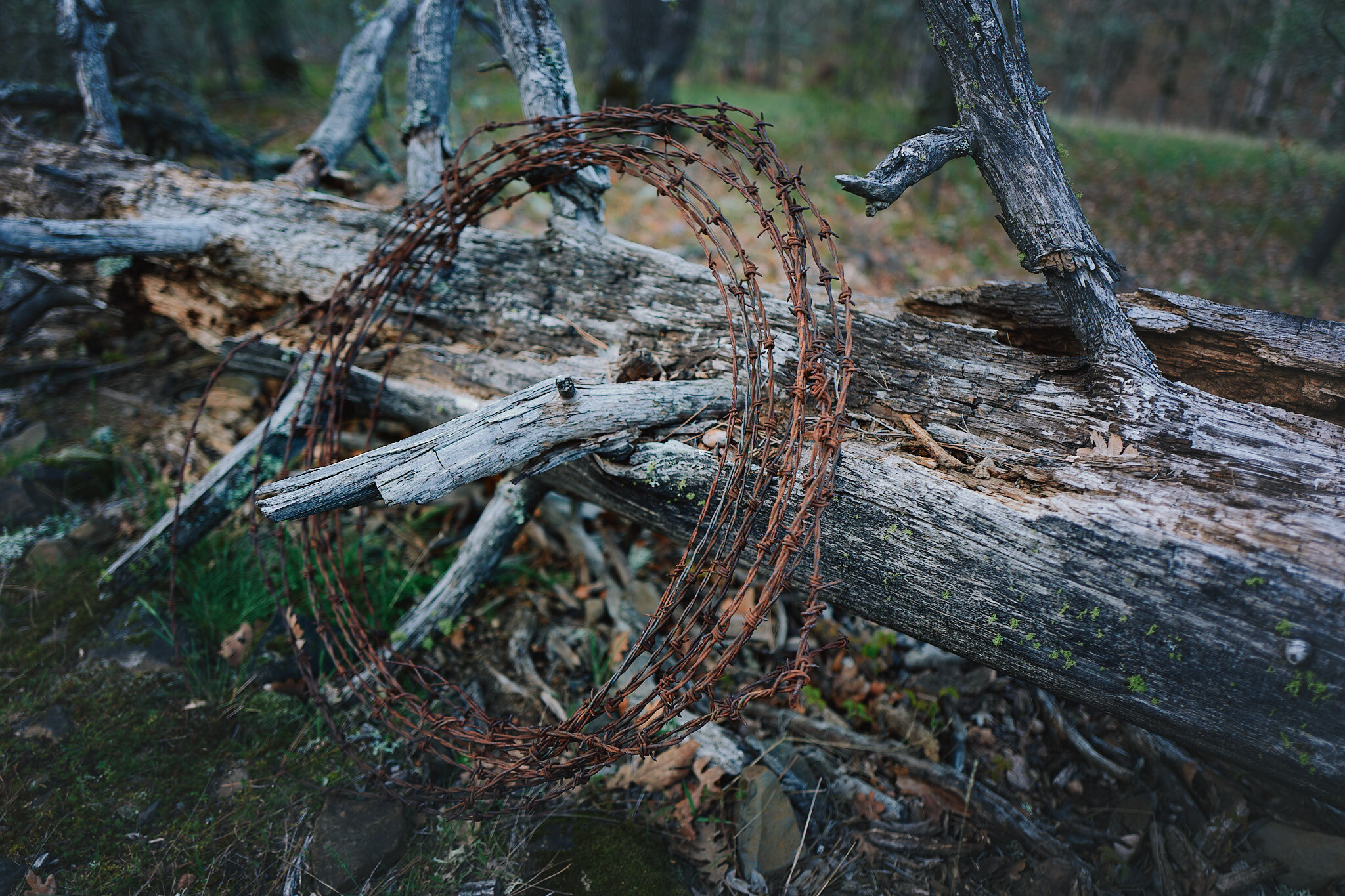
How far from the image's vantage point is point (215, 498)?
11.0ft

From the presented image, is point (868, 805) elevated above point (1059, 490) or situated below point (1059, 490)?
below

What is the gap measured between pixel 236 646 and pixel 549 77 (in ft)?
11.0

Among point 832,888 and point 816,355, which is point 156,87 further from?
point 832,888

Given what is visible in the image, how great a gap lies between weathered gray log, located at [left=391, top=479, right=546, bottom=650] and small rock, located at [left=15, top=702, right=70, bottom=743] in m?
1.33

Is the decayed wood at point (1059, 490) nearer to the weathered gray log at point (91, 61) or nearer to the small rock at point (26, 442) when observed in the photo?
the small rock at point (26, 442)

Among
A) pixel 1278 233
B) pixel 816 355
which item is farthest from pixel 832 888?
pixel 1278 233

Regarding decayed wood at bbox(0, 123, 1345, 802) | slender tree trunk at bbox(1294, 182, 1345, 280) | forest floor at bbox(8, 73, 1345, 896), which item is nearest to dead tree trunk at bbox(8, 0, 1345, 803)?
decayed wood at bbox(0, 123, 1345, 802)

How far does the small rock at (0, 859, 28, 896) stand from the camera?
2.22 m

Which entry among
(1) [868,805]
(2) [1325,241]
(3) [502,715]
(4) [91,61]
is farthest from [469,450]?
(2) [1325,241]

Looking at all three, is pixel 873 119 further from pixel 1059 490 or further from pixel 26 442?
pixel 26 442

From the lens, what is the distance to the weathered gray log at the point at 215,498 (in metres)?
3.28

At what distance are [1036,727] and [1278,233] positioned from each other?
10223mm

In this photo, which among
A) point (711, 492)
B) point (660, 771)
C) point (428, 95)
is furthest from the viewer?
point (428, 95)

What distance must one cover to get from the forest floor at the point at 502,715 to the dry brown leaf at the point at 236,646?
0.06m
